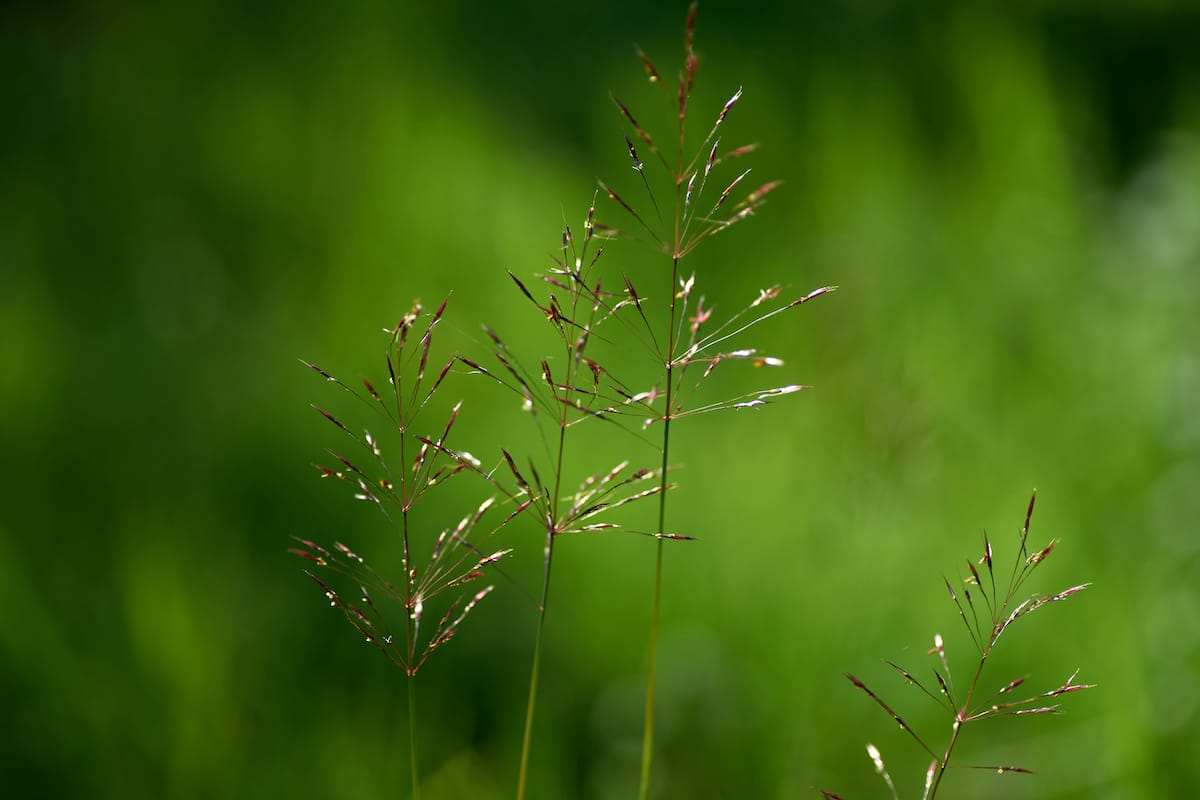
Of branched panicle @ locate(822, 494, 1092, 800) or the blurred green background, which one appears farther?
the blurred green background

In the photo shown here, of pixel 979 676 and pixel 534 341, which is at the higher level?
pixel 534 341

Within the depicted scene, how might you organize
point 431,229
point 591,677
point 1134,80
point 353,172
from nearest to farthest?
point 591,677 → point 431,229 → point 353,172 → point 1134,80

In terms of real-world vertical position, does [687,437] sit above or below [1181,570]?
above

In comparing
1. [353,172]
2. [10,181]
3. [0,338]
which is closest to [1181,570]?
[353,172]

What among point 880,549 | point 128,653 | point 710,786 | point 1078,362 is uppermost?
point 1078,362

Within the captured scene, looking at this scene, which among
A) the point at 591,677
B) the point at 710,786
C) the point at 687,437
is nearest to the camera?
the point at 710,786

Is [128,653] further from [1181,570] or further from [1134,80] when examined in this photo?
[1134,80]

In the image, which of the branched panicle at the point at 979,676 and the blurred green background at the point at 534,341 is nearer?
the branched panicle at the point at 979,676

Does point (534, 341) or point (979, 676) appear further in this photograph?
point (534, 341)
